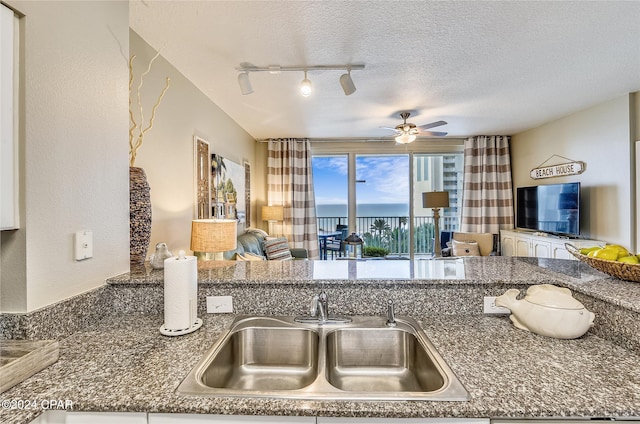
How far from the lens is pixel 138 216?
155cm

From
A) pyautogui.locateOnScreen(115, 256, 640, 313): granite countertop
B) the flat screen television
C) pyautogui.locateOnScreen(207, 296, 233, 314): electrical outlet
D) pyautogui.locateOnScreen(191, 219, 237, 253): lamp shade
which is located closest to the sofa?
pyautogui.locateOnScreen(191, 219, 237, 253): lamp shade

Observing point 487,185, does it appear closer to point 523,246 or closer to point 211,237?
point 523,246

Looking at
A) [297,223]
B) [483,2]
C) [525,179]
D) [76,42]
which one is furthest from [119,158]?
[525,179]

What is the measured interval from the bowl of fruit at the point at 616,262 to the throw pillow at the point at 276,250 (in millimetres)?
3312

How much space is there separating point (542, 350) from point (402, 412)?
0.56 m

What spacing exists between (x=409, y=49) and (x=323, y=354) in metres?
2.26

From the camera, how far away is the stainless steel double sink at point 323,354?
1.08 meters

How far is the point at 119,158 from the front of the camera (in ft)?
4.54

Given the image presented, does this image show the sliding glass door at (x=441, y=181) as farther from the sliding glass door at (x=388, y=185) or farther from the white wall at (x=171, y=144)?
the white wall at (x=171, y=144)

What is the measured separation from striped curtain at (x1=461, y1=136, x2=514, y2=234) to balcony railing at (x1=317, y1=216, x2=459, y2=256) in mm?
425

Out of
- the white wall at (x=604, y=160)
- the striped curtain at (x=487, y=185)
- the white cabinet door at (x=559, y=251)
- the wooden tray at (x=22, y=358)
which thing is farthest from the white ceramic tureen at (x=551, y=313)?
the striped curtain at (x=487, y=185)

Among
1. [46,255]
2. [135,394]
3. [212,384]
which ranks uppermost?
[46,255]

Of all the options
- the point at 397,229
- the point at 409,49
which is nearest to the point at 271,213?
the point at 397,229

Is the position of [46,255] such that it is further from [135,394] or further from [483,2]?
[483,2]
